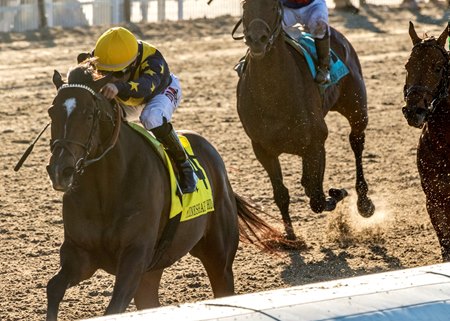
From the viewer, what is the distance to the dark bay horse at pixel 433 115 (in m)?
7.57

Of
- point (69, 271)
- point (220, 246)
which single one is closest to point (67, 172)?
point (69, 271)

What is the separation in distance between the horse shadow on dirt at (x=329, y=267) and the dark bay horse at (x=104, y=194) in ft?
5.59

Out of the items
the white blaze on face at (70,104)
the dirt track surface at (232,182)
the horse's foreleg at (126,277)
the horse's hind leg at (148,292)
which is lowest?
the dirt track surface at (232,182)

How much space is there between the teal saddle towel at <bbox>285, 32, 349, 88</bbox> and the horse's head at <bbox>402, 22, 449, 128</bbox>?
172 cm

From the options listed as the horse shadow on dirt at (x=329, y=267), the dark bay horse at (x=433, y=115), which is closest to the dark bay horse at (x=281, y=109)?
the horse shadow on dirt at (x=329, y=267)

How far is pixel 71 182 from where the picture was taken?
583cm

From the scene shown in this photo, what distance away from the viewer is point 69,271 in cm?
620

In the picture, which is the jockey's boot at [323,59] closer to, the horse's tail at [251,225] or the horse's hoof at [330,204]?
the horse's hoof at [330,204]

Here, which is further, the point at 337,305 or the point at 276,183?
the point at 276,183

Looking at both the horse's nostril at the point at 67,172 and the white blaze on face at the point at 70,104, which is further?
the white blaze on face at the point at 70,104

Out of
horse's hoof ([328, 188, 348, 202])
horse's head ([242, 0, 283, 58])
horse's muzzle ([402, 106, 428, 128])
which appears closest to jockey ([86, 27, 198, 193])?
horse's muzzle ([402, 106, 428, 128])

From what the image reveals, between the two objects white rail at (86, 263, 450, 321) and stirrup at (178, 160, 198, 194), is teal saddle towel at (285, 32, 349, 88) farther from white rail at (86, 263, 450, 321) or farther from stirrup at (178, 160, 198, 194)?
white rail at (86, 263, 450, 321)

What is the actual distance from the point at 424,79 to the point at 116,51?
204 centimetres

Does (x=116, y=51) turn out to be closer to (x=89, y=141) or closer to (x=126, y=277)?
(x=89, y=141)
